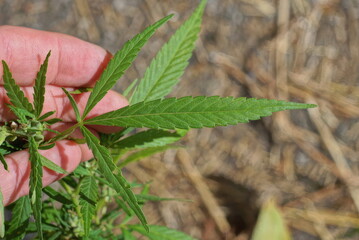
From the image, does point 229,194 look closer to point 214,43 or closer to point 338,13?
point 214,43

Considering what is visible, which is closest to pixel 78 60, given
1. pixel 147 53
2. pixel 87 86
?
pixel 87 86

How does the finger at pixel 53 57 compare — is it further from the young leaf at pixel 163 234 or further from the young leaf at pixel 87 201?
the young leaf at pixel 163 234

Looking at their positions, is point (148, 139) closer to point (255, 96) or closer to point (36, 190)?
point (36, 190)

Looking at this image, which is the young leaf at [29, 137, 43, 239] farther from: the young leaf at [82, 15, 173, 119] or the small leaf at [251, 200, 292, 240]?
the small leaf at [251, 200, 292, 240]

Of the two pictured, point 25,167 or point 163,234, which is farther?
point 163,234

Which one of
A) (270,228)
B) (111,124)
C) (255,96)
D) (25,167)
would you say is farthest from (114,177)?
(255,96)

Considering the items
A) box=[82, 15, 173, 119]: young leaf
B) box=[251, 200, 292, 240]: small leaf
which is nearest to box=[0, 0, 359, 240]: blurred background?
box=[251, 200, 292, 240]: small leaf

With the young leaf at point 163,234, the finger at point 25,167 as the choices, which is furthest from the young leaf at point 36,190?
the young leaf at point 163,234
